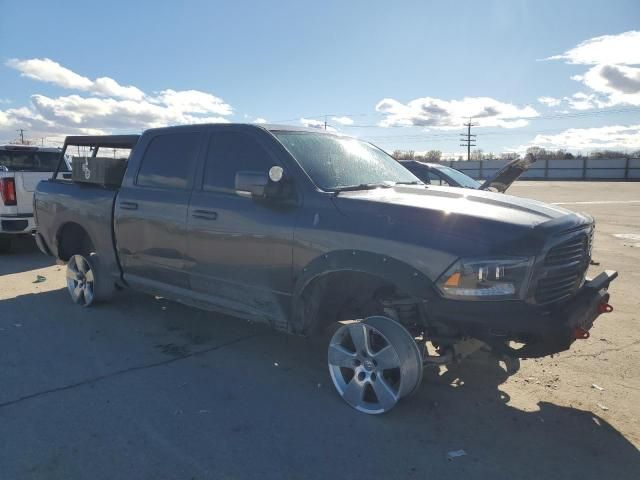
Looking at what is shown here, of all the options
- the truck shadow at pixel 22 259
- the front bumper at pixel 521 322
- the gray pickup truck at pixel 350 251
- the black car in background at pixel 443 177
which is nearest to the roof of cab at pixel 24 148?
the truck shadow at pixel 22 259

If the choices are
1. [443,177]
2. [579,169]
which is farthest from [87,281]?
[579,169]

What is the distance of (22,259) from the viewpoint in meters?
9.20

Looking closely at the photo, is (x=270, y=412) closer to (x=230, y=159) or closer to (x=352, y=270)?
(x=352, y=270)

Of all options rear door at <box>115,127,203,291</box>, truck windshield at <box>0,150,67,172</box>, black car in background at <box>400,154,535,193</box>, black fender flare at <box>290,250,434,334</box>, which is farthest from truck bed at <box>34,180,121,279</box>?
black car in background at <box>400,154,535,193</box>

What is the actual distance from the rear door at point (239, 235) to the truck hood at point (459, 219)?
610 mm

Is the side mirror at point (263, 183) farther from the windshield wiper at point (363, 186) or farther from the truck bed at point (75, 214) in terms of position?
the truck bed at point (75, 214)

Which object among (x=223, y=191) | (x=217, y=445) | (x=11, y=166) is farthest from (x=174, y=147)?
(x=11, y=166)

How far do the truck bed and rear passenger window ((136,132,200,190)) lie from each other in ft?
1.75

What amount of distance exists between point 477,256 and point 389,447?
49.4 inches

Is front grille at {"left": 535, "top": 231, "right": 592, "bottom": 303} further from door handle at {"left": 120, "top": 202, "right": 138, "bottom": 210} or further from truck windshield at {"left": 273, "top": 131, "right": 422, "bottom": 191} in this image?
door handle at {"left": 120, "top": 202, "right": 138, "bottom": 210}

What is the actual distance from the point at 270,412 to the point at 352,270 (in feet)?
3.65

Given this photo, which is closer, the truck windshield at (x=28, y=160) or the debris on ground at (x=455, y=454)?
the debris on ground at (x=455, y=454)

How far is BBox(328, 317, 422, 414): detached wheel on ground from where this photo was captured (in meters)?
3.42

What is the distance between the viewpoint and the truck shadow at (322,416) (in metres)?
3.00
